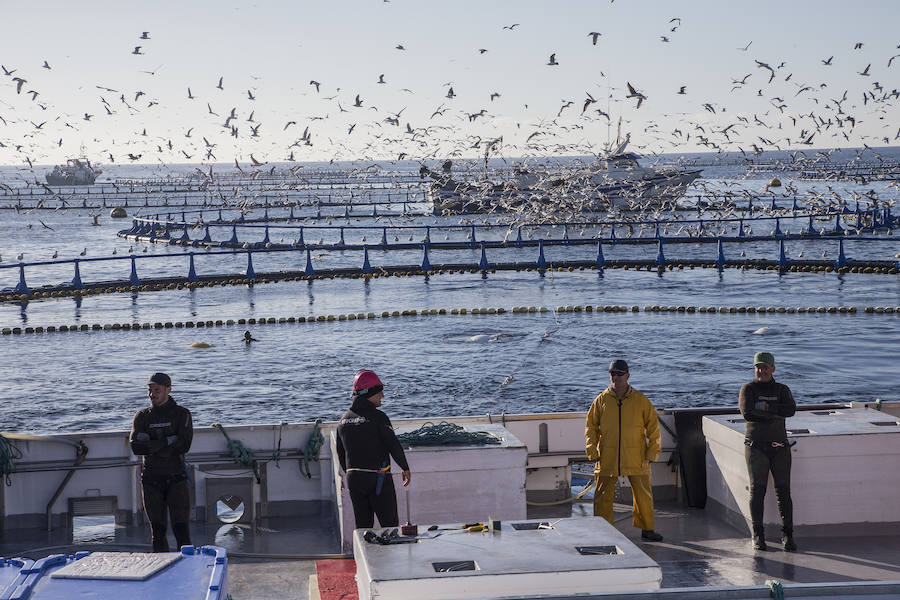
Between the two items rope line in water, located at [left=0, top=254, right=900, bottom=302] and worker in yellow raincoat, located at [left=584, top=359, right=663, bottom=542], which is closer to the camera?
worker in yellow raincoat, located at [left=584, top=359, right=663, bottom=542]

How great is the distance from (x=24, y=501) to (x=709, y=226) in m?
64.4

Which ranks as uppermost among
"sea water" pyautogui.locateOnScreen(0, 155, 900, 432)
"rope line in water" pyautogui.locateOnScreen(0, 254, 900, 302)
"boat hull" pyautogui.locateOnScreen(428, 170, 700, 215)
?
"boat hull" pyautogui.locateOnScreen(428, 170, 700, 215)

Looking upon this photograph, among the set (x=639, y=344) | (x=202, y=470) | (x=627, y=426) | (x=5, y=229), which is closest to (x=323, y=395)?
(x=639, y=344)

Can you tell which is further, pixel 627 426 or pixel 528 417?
pixel 528 417

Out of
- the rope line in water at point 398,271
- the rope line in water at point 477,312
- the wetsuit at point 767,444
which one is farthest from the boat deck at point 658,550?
the rope line in water at point 398,271

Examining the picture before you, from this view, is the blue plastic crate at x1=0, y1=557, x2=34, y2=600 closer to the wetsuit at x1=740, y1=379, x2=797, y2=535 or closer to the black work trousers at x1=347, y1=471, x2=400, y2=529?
the black work trousers at x1=347, y1=471, x2=400, y2=529

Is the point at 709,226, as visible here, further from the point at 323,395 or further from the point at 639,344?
the point at 323,395

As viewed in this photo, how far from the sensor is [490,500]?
7.82m

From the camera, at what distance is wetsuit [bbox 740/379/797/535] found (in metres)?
7.70

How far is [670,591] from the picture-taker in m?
4.07

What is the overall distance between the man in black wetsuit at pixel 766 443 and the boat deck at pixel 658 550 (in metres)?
0.25

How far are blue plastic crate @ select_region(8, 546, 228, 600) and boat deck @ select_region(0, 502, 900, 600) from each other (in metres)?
2.34

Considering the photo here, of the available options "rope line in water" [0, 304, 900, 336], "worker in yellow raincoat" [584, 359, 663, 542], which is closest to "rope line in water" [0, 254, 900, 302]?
"rope line in water" [0, 304, 900, 336]

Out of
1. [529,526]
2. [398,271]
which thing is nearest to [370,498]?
[529,526]
